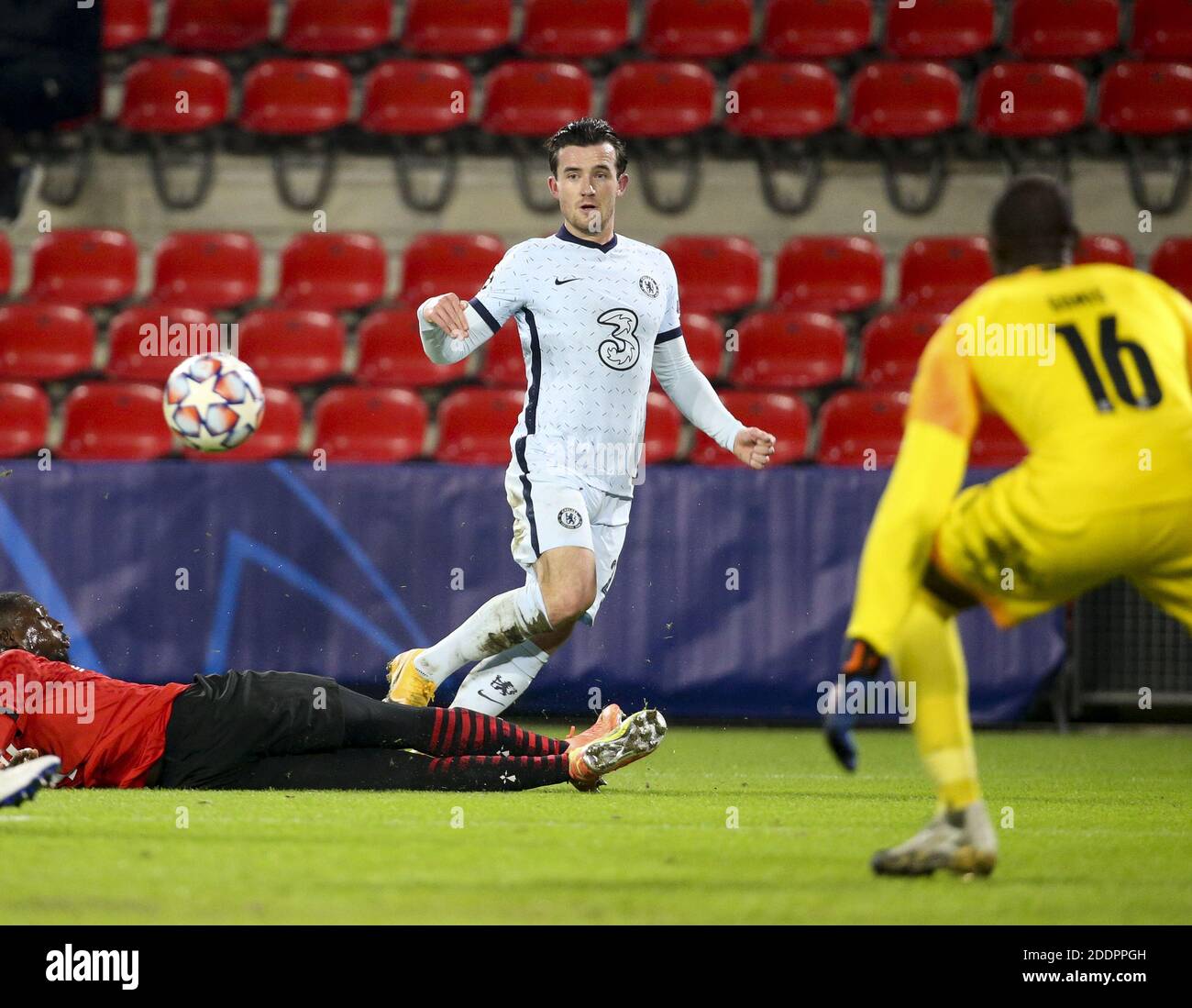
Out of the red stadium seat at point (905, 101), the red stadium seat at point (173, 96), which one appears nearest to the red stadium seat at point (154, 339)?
the red stadium seat at point (173, 96)

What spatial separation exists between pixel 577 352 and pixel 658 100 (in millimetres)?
6018

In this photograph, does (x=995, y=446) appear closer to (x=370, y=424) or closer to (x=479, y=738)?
(x=370, y=424)

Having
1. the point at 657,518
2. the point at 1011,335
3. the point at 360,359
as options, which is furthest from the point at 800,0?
the point at 1011,335

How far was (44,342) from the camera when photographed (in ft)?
37.7

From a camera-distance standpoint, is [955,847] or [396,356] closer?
[955,847]

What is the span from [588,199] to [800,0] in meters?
6.49

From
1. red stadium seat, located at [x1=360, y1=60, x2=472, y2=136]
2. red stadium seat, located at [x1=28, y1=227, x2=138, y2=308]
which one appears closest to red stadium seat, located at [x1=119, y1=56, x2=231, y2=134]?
red stadium seat, located at [x1=28, y1=227, x2=138, y2=308]

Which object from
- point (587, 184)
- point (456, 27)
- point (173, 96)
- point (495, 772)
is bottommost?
point (495, 772)

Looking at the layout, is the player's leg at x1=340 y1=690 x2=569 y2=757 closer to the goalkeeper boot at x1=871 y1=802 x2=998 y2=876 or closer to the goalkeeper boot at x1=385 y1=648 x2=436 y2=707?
→ the goalkeeper boot at x1=385 y1=648 x2=436 y2=707

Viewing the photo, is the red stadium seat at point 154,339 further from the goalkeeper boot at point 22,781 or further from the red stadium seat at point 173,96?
the goalkeeper boot at point 22,781

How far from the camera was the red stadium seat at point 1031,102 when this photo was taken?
39.5 feet

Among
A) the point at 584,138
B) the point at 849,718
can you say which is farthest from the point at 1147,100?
the point at 849,718

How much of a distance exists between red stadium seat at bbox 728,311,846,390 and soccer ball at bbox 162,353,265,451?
4.31 metres

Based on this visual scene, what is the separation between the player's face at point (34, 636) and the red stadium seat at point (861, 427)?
5.60m
